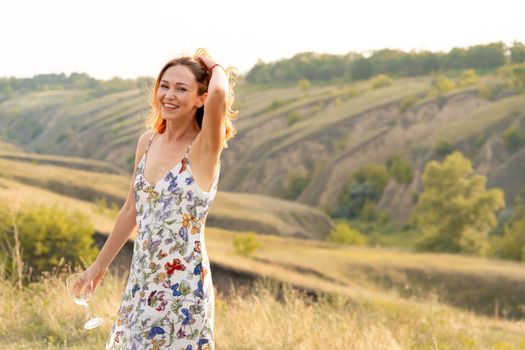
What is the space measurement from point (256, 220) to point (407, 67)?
329 ft

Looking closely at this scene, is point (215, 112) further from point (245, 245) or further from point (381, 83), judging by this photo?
point (381, 83)

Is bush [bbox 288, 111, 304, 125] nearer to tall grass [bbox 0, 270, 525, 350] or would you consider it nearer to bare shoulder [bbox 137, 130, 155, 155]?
tall grass [bbox 0, 270, 525, 350]

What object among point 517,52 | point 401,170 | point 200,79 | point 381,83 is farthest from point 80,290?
point 517,52

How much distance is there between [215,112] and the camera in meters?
3.77

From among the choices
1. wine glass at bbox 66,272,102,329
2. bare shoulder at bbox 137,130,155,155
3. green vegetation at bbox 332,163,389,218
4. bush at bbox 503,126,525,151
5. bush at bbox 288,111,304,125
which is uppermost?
bare shoulder at bbox 137,130,155,155

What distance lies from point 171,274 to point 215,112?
2.64 ft

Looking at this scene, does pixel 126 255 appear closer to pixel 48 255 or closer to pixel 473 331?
pixel 48 255

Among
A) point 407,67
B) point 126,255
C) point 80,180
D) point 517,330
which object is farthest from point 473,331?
point 407,67

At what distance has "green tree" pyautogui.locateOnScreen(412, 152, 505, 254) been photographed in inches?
2645

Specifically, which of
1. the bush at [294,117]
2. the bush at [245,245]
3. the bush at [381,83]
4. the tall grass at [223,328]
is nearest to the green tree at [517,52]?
the bush at [381,83]

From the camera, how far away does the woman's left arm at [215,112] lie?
3744 millimetres

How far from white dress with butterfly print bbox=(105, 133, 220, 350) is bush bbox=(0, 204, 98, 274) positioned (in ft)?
58.6

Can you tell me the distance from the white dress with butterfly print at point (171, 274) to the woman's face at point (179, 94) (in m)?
0.34

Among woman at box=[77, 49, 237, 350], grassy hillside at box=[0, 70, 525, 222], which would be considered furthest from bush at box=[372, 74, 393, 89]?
woman at box=[77, 49, 237, 350]
